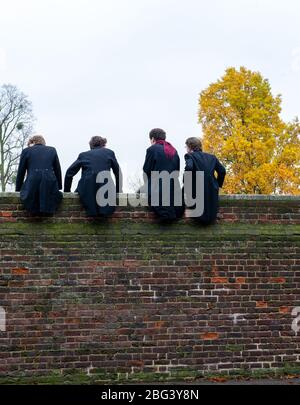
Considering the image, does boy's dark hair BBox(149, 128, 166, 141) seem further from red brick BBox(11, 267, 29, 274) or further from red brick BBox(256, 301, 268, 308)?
red brick BBox(256, 301, 268, 308)

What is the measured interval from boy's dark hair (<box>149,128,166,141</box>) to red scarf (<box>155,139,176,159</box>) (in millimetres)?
42

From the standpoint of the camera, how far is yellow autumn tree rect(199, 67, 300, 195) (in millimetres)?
25672

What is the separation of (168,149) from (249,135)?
18.5m

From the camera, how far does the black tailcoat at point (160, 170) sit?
8.51 metres

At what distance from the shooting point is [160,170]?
855cm

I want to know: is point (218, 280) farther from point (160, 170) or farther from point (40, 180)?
point (40, 180)

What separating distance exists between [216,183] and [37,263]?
267 cm

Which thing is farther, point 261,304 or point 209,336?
point 261,304

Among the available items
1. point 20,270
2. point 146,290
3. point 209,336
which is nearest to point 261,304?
point 209,336
